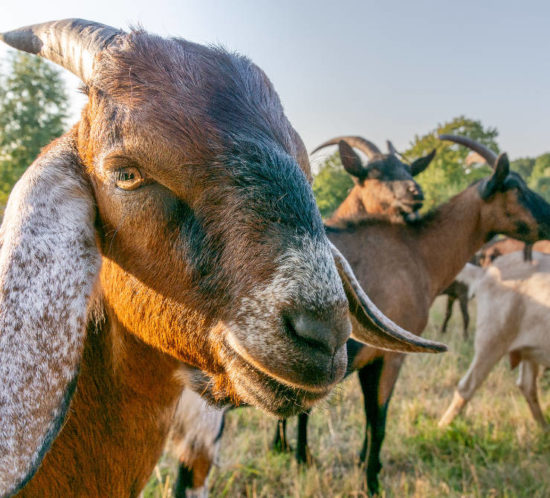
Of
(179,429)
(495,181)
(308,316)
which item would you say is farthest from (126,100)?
(495,181)

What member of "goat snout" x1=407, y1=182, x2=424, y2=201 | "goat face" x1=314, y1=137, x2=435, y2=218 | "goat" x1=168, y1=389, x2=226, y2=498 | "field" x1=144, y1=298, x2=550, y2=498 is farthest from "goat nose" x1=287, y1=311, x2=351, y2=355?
"goat snout" x1=407, y1=182, x2=424, y2=201

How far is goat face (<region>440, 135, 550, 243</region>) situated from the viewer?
4.55 meters

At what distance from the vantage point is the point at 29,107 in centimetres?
1828

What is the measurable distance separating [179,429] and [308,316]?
210 cm

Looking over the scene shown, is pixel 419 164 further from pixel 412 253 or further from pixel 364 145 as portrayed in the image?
pixel 412 253

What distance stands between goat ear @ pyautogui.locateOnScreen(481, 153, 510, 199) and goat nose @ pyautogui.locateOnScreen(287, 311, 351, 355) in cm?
434

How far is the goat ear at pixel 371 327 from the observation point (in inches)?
66.6

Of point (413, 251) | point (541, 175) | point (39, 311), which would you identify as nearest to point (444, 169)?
point (541, 175)

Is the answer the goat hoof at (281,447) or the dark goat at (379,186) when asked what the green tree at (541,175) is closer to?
the dark goat at (379,186)

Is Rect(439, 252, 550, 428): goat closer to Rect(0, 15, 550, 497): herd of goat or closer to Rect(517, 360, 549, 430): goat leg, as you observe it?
Rect(517, 360, 549, 430): goat leg

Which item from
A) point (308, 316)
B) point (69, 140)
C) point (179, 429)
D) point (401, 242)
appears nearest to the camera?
point (308, 316)

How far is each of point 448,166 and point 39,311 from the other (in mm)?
28236

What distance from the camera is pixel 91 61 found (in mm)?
1466

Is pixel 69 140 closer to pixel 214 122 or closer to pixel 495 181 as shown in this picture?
pixel 214 122
